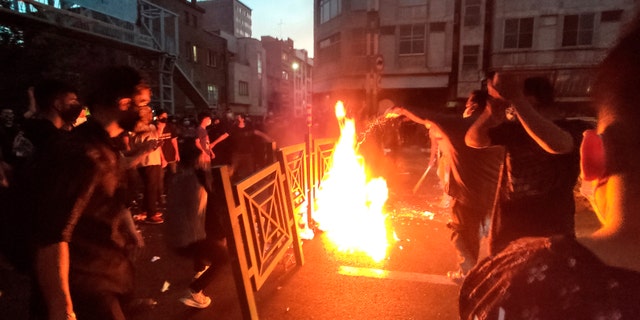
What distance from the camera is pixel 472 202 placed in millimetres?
3996

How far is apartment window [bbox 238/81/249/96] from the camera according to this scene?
42.4 metres

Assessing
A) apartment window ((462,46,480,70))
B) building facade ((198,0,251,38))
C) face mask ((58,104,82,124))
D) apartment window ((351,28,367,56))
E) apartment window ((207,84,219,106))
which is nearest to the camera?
face mask ((58,104,82,124))

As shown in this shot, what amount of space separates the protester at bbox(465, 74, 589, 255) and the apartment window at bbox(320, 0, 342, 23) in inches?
1224

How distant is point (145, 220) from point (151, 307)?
338cm

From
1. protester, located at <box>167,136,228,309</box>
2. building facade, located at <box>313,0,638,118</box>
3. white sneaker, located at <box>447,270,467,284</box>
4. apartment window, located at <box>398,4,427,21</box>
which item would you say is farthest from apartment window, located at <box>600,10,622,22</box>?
protester, located at <box>167,136,228,309</box>

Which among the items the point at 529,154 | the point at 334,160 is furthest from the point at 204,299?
the point at 334,160

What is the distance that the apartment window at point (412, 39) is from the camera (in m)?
28.2

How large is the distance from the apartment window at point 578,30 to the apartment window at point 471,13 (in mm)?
6077

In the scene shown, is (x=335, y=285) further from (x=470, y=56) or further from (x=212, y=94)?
(x=212, y=94)

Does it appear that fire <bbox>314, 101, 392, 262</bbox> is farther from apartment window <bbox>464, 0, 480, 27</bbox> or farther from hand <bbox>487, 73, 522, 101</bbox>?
apartment window <bbox>464, 0, 480, 27</bbox>

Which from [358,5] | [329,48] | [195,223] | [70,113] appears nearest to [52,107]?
[70,113]

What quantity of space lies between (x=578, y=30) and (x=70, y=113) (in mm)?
31950

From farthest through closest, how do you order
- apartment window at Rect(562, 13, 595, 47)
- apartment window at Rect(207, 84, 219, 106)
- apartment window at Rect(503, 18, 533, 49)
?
apartment window at Rect(207, 84, 219, 106) → apartment window at Rect(503, 18, 533, 49) → apartment window at Rect(562, 13, 595, 47)

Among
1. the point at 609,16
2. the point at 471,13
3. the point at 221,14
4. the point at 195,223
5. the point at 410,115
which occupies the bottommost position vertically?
the point at 195,223
